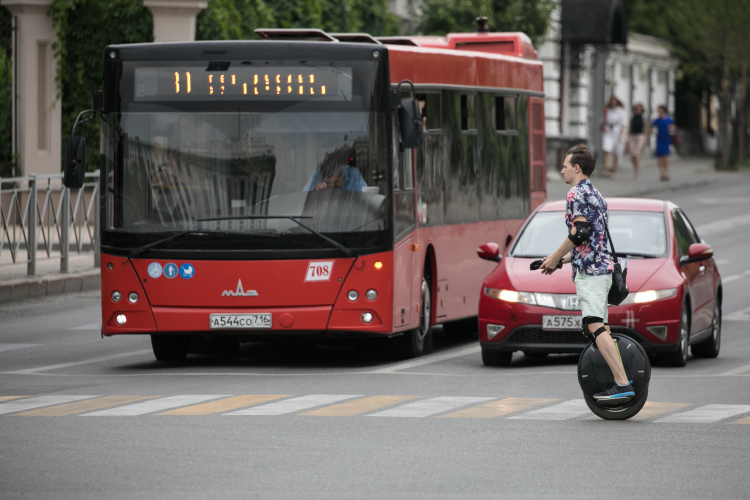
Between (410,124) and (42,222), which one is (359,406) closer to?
(410,124)

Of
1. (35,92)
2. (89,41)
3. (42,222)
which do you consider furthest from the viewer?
(89,41)

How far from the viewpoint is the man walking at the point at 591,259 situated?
946cm

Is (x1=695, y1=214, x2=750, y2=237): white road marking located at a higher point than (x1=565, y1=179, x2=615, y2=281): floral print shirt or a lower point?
lower

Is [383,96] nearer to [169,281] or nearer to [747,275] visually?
[169,281]

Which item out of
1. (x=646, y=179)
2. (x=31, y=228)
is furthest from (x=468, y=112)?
(x=646, y=179)

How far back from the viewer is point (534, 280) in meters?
12.8

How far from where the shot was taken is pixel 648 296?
41.3 feet

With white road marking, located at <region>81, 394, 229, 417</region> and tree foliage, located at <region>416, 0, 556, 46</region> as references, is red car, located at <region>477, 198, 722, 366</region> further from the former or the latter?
tree foliage, located at <region>416, 0, 556, 46</region>

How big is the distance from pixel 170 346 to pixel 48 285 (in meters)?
6.60

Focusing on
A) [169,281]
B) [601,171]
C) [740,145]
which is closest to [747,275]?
[169,281]

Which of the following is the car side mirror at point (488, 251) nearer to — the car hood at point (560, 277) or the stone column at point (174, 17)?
the car hood at point (560, 277)

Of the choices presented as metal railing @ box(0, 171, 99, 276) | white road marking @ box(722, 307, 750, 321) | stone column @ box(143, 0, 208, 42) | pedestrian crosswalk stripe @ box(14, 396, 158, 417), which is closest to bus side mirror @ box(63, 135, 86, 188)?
pedestrian crosswalk stripe @ box(14, 396, 158, 417)

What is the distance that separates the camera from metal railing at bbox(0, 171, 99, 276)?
19.6m

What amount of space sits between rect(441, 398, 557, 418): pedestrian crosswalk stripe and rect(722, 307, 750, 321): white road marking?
7.52 metres
